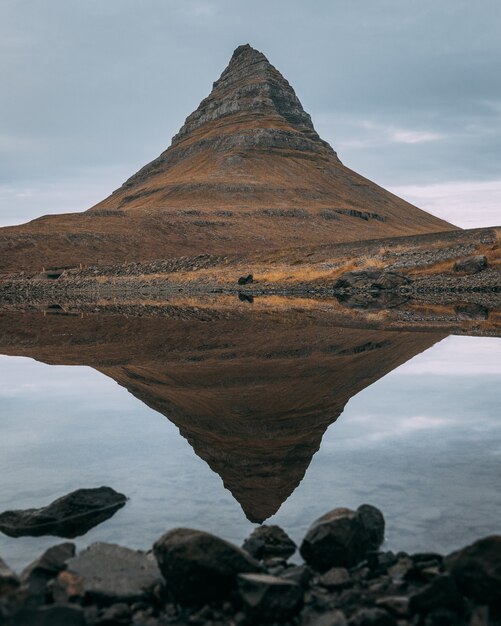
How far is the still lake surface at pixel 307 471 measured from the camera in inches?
323

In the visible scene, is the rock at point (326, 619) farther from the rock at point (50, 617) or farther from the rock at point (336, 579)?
the rock at point (50, 617)

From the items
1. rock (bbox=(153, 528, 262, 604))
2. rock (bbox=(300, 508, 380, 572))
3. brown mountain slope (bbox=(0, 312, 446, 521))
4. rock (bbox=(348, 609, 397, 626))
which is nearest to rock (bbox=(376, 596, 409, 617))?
rock (bbox=(348, 609, 397, 626))

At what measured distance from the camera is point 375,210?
601ft

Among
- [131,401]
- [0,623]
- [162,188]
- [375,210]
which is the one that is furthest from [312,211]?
[0,623]

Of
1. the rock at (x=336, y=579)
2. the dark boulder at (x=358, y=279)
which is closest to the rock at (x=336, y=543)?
the rock at (x=336, y=579)

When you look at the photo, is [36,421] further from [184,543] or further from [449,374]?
[449,374]

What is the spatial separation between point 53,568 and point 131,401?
921cm

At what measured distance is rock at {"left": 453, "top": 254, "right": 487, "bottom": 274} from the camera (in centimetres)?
5478

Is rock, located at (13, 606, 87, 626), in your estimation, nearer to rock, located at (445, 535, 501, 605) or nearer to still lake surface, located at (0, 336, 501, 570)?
still lake surface, located at (0, 336, 501, 570)

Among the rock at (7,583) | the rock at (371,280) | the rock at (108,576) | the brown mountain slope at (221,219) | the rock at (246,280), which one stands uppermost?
the brown mountain slope at (221,219)

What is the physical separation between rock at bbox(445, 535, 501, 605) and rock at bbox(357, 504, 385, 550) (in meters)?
1.14

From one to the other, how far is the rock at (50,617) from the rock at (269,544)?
216 centimetres

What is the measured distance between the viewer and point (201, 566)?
6434 mm

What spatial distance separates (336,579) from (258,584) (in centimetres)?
100
